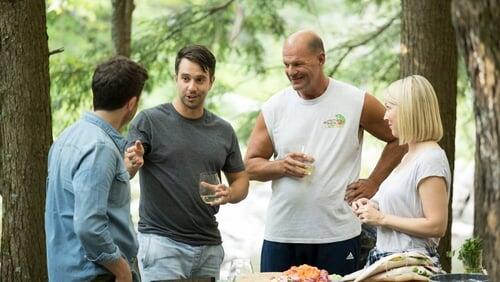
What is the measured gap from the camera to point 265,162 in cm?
527

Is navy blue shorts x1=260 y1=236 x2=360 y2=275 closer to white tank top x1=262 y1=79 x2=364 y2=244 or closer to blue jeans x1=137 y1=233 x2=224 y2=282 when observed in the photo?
white tank top x1=262 y1=79 x2=364 y2=244

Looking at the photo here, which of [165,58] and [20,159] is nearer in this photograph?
[20,159]

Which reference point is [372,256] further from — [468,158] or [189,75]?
[468,158]

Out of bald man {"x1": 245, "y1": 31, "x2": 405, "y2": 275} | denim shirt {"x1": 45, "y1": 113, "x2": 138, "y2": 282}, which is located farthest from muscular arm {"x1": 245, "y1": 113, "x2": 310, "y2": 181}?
denim shirt {"x1": 45, "y1": 113, "x2": 138, "y2": 282}

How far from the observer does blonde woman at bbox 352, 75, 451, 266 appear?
165 inches

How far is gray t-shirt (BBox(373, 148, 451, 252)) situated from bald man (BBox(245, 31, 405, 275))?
81 cm

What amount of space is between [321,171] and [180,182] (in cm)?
84

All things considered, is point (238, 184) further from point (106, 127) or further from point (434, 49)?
point (434, 49)

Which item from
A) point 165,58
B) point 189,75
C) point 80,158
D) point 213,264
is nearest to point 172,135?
point 189,75

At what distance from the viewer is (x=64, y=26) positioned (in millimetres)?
15859

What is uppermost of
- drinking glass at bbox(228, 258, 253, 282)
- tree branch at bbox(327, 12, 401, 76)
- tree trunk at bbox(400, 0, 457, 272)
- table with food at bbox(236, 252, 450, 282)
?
tree branch at bbox(327, 12, 401, 76)

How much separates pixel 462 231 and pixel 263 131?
1051 centimetres

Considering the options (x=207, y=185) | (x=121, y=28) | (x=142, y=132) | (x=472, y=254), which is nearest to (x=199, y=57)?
(x=142, y=132)

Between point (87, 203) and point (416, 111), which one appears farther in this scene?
point (416, 111)
